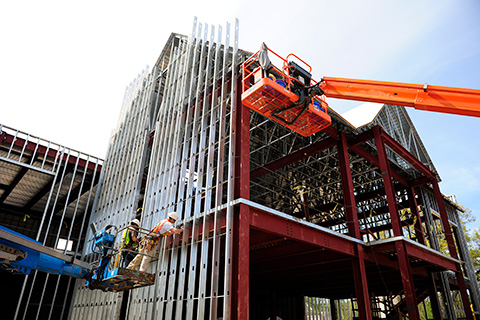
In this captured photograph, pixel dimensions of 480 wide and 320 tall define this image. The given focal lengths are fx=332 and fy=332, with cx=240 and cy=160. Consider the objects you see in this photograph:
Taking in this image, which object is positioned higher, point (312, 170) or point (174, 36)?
point (174, 36)

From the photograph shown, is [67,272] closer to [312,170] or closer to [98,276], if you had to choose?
[98,276]

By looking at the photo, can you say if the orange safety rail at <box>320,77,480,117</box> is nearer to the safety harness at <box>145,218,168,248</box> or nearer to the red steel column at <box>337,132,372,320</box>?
the red steel column at <box>337,132,372,320</box>

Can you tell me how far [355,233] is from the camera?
14.3m

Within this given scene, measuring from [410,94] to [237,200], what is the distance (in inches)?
255

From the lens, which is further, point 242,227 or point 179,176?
point 179,176

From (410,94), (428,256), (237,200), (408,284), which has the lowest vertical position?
(408,284)

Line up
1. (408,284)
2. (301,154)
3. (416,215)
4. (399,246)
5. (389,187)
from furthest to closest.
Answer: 1. (416,215)
2. (301,154)
3. (389,187)
4. (399,246)
5. (408,284)

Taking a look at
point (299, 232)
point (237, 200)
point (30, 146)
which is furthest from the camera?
point (30, 146)

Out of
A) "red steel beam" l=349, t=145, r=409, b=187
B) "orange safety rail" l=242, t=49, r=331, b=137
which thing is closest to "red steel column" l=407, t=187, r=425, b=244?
"red steel beam" l=349, t=145, r=409, b=187

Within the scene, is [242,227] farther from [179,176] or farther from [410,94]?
[410,94]

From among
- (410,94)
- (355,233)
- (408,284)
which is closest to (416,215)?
(355,233)

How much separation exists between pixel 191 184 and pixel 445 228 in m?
15.8

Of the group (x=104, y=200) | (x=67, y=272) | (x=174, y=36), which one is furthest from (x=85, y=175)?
(x=67, y=272)

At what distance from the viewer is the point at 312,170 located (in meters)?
24.1
